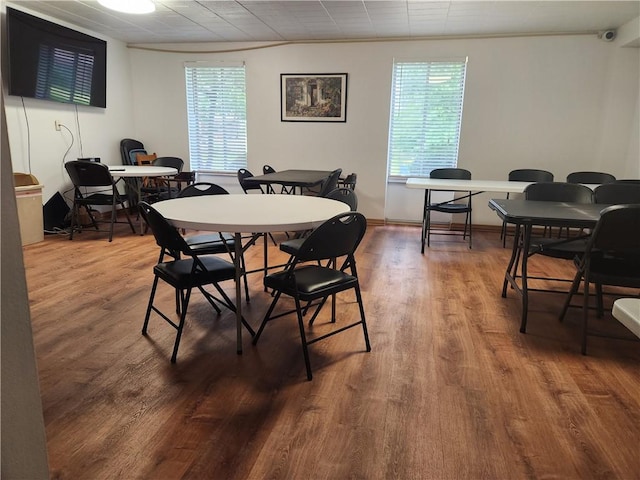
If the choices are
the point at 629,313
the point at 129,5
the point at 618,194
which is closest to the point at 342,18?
the point at 129,5

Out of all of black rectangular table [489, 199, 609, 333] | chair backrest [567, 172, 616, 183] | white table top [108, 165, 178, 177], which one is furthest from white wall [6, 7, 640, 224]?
black rectangular table [489, 199, 609, 333]

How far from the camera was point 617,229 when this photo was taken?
2.19 metres

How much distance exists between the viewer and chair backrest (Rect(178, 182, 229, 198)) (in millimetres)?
3076

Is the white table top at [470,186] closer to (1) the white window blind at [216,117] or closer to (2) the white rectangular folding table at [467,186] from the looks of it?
(2) the white rectangular folding table at [467,186]

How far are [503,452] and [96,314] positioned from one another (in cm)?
255

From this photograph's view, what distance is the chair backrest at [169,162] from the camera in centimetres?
582

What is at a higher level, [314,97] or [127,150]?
[314,97]

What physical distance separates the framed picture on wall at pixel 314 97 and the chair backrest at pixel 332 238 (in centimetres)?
406

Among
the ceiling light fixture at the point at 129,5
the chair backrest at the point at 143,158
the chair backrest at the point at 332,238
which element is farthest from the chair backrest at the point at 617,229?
the chair backrest at the point at 143,158

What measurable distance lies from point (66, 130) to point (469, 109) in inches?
204

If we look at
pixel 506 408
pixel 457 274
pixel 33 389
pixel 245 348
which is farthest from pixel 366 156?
pixel 33 389

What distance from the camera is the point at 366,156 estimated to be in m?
5.88

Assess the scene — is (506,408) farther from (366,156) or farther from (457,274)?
(366,156)

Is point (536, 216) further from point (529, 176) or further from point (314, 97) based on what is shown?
point (314, 97)
